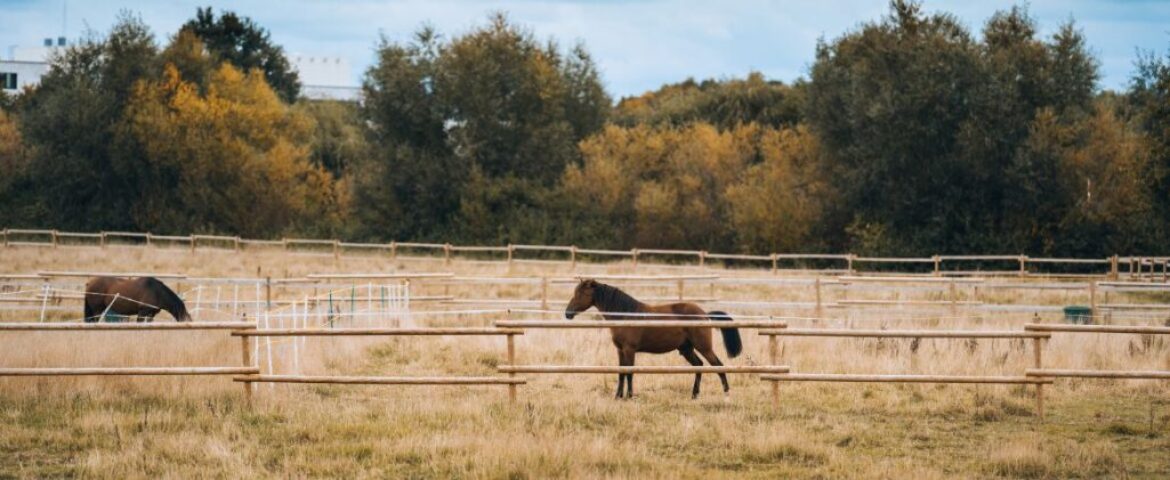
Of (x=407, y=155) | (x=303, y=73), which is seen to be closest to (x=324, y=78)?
(x=303, y=73)

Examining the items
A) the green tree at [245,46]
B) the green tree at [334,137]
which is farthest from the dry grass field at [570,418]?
the green tree at [245,46]

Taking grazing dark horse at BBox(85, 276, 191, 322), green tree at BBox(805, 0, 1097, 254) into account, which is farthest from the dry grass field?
green tree at BBox(805, 0, 1097, 254)

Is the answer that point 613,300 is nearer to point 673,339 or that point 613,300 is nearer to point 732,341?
point 673,339

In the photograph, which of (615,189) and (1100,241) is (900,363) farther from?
(615,189)

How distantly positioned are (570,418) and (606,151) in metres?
39.4

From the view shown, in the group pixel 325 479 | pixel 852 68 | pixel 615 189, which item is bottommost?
pixel 325 479

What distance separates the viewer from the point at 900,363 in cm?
1491

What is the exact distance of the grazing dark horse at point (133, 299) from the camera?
59.5 ft

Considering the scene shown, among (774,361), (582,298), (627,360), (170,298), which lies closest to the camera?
(774,361)

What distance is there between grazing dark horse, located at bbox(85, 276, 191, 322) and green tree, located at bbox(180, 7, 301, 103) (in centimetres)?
5151

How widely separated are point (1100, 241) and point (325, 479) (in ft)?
111

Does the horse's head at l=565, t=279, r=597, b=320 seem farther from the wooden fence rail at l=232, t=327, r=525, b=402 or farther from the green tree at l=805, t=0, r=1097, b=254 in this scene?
the green tree at l=805, t=0, r=1097, b=254

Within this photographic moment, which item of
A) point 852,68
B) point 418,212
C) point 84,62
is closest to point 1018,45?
point 852,68

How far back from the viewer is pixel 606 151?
50375mm
